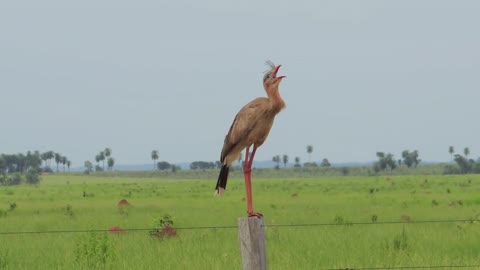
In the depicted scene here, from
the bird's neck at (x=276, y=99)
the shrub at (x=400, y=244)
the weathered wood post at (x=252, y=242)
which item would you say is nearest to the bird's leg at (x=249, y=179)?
the weathered wood post at (x=252, y=242)

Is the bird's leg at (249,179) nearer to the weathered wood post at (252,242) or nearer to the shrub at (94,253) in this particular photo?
the weathered wood post at (252,242)

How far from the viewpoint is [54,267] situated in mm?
10891

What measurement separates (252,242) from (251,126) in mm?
1388

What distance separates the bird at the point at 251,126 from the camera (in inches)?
257

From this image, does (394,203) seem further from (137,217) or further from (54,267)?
(54,267)

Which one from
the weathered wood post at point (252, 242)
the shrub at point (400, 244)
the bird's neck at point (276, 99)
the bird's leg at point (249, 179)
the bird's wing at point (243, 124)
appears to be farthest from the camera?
the shrub at point (400, 244)

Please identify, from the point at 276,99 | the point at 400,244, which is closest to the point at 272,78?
the point at 276,99

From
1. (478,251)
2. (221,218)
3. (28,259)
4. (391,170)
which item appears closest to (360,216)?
(221,218)

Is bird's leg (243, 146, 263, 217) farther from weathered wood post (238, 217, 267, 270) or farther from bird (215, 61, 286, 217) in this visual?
weathered wood post (238, 217, 267, 270)

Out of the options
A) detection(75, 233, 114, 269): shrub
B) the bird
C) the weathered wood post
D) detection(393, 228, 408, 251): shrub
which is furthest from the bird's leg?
detection(393, 228, 408, 251): shrub

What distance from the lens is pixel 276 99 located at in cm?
653

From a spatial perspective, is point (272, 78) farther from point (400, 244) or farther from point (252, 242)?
point (400, 244)

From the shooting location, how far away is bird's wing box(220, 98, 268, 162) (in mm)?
6651

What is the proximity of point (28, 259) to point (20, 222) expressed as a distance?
8.90 meters
